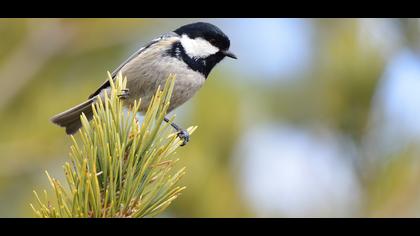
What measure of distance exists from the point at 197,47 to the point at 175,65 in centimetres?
19

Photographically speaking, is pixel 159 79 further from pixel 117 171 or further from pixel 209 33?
pixel 117 171

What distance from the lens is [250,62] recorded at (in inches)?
197

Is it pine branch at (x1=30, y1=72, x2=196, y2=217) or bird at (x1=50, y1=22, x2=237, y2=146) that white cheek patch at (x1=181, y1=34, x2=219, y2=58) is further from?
pine branch at (x1=30, y1=72, x2=196, y2=217)

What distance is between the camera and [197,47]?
116 inches

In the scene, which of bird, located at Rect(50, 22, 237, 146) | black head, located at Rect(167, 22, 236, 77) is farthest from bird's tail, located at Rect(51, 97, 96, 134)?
black head, located at Rect(167, 22, 236, 77)

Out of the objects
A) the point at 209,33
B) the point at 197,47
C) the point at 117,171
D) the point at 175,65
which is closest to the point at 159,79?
the point at 175,65

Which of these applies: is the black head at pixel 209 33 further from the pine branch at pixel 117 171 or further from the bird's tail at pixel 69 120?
the pine branch at pixel 117 171

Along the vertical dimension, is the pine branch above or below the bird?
below

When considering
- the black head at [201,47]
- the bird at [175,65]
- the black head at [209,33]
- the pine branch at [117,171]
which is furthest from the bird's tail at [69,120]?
the pine branch at [117,171]

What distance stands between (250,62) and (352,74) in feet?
4.80

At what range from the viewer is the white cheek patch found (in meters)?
2.91
